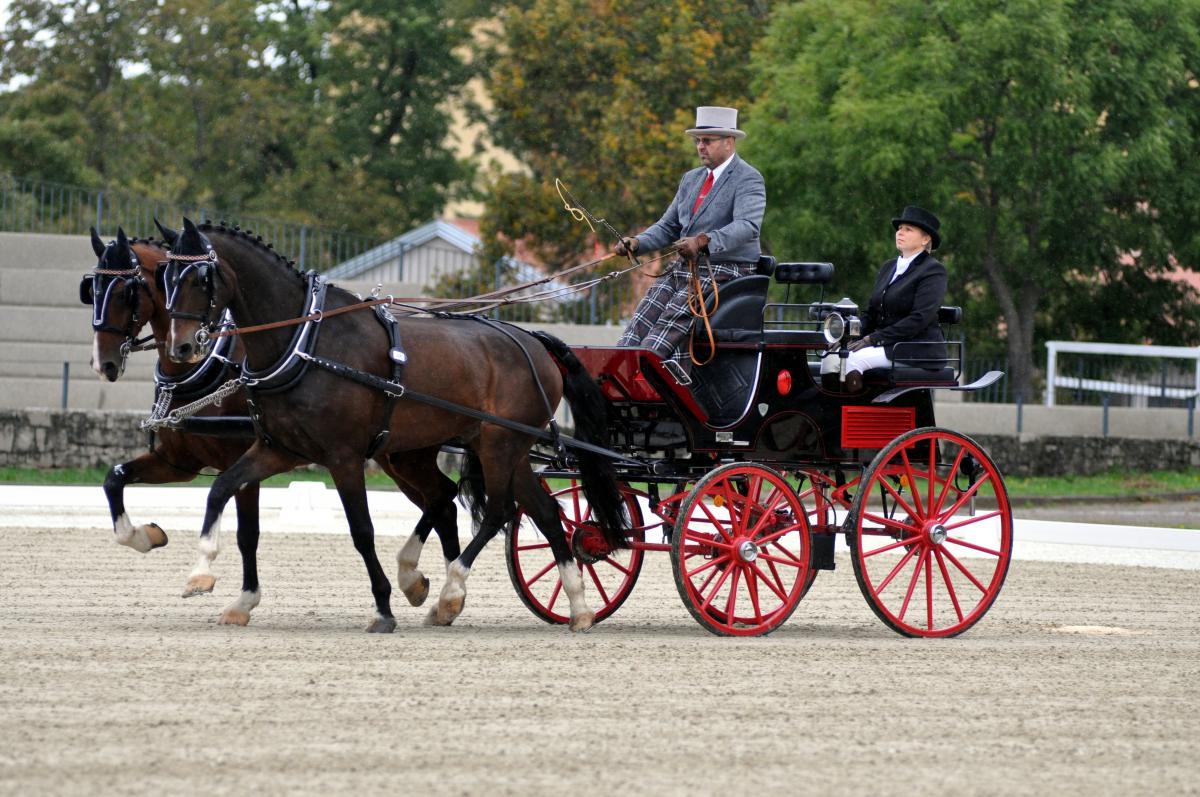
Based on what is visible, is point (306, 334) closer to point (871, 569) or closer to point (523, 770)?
point (523, 770)

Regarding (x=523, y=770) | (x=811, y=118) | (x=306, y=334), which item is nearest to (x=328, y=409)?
(x=306, y=334)

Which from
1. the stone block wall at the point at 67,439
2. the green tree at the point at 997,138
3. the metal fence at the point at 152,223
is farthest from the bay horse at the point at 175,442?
the green tree at the point at 997,138

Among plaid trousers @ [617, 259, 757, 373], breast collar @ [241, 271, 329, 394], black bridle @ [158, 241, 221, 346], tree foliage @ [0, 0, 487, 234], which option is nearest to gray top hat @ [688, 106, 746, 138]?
plaid trousers @ [617, 259, 757, 373]

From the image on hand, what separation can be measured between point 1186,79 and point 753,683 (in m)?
21.0

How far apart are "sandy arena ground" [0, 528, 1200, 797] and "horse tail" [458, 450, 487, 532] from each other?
58 centimetres

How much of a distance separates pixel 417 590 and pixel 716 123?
2.84 m

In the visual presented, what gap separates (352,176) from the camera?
39.7m

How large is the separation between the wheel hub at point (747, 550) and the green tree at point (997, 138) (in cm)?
1598

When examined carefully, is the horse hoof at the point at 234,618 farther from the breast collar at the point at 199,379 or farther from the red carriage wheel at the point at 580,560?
the red carriage wheel at the point at 580,560

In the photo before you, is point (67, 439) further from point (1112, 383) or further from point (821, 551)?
point (1112, 383)

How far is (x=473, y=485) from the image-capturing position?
9695 mm

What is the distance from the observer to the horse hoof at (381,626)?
8836 mm

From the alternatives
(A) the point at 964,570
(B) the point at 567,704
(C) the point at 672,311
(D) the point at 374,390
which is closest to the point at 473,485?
(D) the point at 374,390

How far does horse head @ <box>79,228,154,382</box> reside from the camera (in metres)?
9.22
